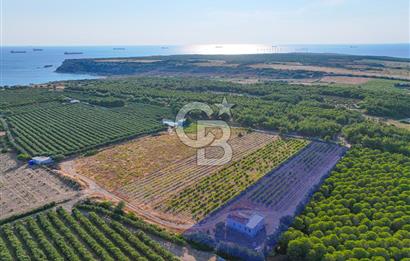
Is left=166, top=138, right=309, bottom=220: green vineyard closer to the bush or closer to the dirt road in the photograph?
the dirt road

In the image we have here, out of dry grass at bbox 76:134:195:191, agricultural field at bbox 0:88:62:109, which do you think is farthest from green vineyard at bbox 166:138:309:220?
agricultural field at bbox 0:88:62:109

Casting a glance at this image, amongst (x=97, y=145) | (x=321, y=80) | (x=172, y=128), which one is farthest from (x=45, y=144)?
(x=321, y=80)

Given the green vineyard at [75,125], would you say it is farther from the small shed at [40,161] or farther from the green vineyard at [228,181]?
the green vineyard at [228,181]

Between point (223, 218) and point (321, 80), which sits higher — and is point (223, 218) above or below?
below

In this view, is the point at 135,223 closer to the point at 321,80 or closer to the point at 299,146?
the point at 299,146

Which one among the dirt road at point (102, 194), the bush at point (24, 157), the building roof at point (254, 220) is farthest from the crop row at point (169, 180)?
the bush at point (24, 157)

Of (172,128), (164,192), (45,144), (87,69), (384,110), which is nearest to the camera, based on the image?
(164,192)
